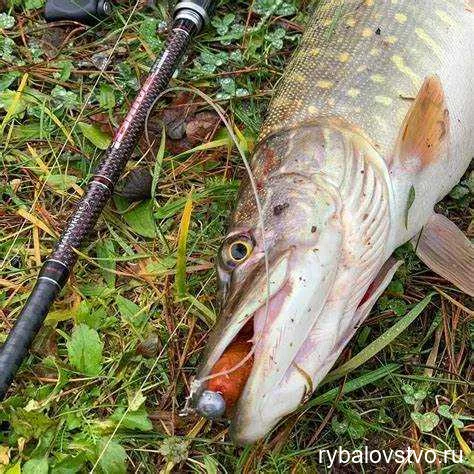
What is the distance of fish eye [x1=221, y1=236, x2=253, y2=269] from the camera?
1.95 m

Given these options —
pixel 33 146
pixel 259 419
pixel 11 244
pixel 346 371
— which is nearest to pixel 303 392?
pixel 259 419

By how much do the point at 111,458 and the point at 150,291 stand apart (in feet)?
1.88

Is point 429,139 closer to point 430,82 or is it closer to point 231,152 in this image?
point 430,82

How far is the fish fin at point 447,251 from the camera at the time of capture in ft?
7.22

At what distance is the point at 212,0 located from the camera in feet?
8.54

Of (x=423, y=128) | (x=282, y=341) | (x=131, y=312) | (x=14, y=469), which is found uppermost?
(x=423, y=128)

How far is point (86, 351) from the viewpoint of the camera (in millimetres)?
2221

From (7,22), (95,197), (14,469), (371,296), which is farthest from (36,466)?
(7,22)

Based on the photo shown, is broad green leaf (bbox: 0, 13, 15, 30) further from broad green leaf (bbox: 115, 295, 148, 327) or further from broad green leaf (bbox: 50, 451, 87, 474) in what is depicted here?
broad green leaf (bbox: 50, 451, 87, 474)

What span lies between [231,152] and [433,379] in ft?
3.37

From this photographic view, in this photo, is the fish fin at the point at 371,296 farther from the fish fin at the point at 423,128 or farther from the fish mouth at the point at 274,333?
the fish fin at the point at 423,128

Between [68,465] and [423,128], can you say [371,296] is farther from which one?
[68,465]

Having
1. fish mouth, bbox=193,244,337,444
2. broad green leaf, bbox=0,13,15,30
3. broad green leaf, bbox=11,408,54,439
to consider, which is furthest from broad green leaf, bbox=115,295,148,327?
broad green leaf, bbox=0,13,15,30

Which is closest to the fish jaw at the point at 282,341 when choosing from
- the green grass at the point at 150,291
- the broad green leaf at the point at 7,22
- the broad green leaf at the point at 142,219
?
the green grass at the point at 150,291
